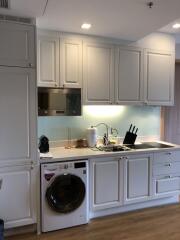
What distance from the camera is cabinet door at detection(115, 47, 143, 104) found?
3377mm

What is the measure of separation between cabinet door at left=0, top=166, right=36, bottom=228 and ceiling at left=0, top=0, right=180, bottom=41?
1708 millimetres

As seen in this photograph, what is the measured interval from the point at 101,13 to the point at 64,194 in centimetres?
213

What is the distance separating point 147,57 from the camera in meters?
3.54

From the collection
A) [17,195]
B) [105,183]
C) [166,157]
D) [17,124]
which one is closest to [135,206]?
[105,183]

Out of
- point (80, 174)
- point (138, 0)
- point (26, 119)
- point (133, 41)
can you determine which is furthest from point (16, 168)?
point (133, 41)

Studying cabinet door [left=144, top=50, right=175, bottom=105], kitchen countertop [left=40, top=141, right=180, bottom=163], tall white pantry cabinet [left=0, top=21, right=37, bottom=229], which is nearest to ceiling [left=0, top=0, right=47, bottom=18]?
tall white pantry cabinet [left=0, top=21, right=37, bottom=229]

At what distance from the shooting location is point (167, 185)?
11.3 ft

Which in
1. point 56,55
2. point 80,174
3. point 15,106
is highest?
point 56,55

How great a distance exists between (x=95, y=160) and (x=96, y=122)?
828mm

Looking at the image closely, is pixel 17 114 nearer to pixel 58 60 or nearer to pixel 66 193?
pixel 58 60

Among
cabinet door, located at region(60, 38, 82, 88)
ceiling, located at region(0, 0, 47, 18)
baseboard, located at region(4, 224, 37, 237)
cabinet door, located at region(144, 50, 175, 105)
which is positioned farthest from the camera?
cabinet door, located at region(144, 50, 175, 105)

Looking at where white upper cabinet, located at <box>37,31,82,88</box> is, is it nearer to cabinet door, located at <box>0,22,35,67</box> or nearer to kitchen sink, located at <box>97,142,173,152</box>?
cabinet door, located at <box>0,22,35,67</box>

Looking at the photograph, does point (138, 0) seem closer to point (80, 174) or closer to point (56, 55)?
point (56, 55)

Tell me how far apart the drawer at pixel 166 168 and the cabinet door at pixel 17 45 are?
7.37 ft
